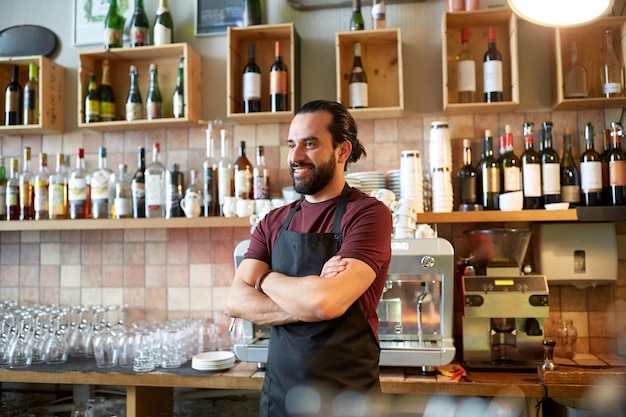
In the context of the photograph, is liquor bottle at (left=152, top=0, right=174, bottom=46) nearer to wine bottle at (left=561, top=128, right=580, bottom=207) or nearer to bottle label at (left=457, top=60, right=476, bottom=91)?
bottle label at (left=457, top=60, right=476, bottom=91)

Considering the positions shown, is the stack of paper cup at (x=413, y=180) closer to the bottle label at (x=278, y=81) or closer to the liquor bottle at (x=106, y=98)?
the bottle label at (x=278, y=81)

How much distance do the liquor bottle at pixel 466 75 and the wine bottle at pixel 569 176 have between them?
51 centimetres

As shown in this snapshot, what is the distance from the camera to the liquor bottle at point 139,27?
326 cm

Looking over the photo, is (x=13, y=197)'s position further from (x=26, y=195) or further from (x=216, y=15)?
(x=216, y=15)

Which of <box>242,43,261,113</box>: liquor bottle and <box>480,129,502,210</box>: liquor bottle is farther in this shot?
<box>242,43,261,113</box>: liquor bottle

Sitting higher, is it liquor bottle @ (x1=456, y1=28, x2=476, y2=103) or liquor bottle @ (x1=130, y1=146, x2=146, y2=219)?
liquor bottle @ (x1=456, y1=28, x2=476, y2=103)

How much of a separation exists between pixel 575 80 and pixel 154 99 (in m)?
2.23

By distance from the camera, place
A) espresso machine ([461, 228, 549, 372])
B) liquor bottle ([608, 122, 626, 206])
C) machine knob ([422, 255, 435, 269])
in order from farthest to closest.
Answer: liquor bottle ([608, 122, 626, 206])
espresso machine ([461, 228, 549, 372])
machine knob ([422, 255, 435, 269])

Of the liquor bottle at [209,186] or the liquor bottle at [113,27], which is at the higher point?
the liquor bottle at [113,27]

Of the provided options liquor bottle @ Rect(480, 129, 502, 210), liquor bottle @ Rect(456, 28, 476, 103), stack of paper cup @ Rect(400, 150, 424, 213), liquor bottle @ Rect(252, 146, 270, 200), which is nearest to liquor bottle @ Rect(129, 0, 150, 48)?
liquor bottle @ Rect(252, 146, 270, 200)

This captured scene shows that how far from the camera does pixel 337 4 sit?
324 centimetres

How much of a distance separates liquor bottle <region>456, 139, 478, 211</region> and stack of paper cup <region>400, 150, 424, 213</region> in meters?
0.22

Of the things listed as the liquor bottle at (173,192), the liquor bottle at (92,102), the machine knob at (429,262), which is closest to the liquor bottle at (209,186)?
the liquor bottle at (173,192)

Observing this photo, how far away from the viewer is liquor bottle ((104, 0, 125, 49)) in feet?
10.7
